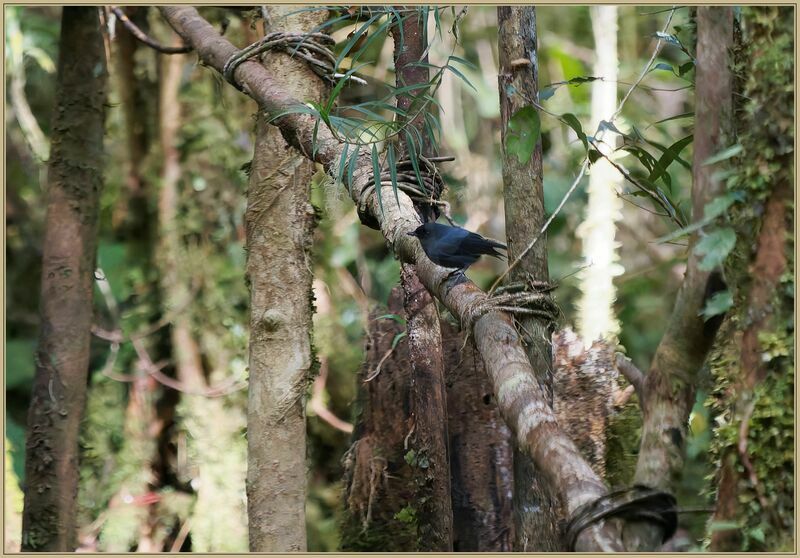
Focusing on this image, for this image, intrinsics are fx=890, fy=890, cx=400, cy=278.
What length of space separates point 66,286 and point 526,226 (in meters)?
2.57

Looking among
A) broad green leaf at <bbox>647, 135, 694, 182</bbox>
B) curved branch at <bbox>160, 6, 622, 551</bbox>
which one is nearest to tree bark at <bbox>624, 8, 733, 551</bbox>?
curved branch at <bbox>160, 6, 622, 551</bbox>

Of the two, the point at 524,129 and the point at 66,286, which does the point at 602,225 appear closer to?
the point at 66,286

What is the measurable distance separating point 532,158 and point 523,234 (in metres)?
0.25

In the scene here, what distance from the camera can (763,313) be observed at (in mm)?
1748

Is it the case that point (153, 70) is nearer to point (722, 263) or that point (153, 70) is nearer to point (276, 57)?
point (276, 57)

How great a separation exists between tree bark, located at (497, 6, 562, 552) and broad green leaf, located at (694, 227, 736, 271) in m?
0.94

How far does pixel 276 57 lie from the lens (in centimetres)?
362

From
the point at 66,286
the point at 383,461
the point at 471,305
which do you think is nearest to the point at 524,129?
the point at 471,305

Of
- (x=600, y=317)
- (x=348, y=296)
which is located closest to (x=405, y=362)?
(x=600, y=317)

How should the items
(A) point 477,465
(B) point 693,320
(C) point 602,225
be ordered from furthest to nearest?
(C) point 602,225 → (A) point 477,465 → (B) point 693,320

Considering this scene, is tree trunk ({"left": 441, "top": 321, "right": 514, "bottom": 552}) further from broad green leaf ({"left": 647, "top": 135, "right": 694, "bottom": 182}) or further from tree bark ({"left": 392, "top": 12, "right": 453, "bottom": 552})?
broad green leaf ({"left": 647, "top": 135, "right": 694, "bottom": 182})

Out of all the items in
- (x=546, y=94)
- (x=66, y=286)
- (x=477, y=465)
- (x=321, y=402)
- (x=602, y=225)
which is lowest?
(x=477, y=465)

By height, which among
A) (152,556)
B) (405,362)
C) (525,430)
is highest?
(405,362)

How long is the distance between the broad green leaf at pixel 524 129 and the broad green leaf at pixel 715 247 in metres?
0.90
